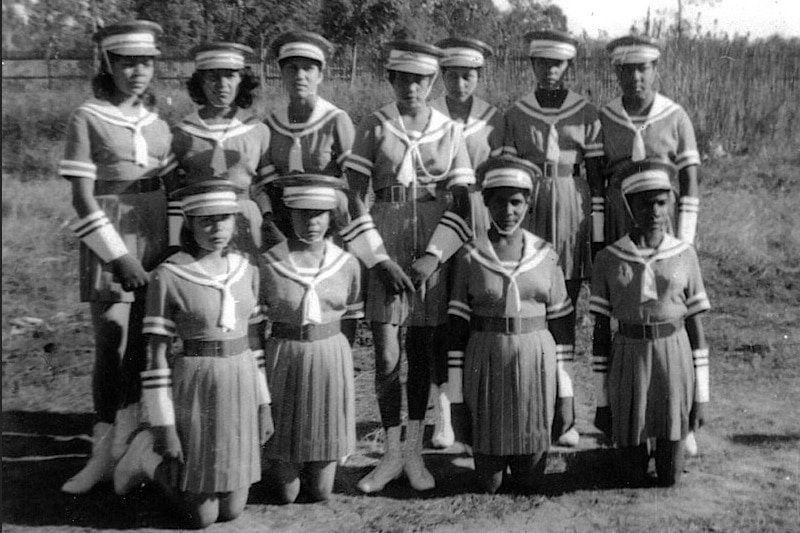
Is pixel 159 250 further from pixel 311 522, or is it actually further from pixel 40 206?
pixel 40 206

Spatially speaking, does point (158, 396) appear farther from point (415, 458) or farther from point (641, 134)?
point (641, 134)

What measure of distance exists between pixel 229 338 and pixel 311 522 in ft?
3.03

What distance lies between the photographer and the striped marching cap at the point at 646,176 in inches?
157

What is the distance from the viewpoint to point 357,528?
3.80m

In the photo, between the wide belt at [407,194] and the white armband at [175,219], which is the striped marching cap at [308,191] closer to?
the wide belt at [407,194]

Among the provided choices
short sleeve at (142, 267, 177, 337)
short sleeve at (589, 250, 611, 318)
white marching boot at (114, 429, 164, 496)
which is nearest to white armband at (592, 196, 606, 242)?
short sleeve at (589, 250, 611, 318)

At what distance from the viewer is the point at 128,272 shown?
148 inches

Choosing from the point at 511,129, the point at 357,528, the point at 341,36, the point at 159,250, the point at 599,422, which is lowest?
the point at 357,528

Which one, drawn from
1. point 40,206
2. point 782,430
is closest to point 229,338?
point 782,430

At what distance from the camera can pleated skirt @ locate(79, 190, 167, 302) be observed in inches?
153

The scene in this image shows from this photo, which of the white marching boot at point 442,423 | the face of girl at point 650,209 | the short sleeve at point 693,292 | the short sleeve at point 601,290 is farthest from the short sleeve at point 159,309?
the short sleeve at point 693,292

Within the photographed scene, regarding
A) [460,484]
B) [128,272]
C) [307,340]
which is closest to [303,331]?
[307,340]

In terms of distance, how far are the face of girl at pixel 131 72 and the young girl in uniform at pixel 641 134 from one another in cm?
236

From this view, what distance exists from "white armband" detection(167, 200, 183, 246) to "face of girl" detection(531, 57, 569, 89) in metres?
1.99
